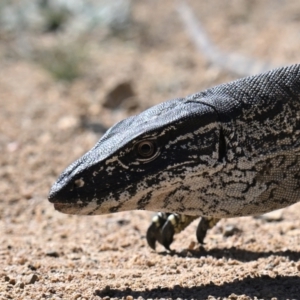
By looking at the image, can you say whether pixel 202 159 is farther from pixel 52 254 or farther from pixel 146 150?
pixel 52 254

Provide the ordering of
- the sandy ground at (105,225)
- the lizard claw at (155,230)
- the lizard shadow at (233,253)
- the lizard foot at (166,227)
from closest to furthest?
the sandy ground at (105,225) → the lizard shadow at (233,253) → the lizard foot at (166,227) → the lizard claw at (155,230)

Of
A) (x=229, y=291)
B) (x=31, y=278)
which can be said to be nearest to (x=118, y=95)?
(x=31, y=278)

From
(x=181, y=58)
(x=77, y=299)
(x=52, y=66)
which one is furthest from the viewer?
(x=181, y=58)

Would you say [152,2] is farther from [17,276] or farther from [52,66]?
[17,276]

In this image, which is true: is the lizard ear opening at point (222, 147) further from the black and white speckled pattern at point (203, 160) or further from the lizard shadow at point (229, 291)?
the lizard shadow at point (229, 291)

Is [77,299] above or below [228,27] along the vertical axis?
below

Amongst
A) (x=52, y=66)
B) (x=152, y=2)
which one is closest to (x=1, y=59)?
(x=52, y=66)

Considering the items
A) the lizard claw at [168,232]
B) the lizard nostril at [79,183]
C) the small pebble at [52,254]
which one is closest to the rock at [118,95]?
the small pebble at [52,254]
